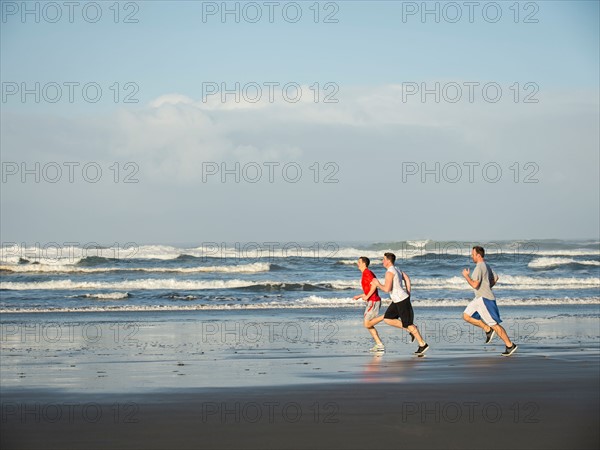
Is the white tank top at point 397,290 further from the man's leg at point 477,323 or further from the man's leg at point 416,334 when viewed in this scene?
the man's leg at point 477,323

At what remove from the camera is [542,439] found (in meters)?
6.76

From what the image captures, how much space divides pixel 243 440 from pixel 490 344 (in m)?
8.40

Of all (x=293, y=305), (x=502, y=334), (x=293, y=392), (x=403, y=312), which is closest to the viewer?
(x=293, y=392)

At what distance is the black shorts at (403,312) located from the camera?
1307 centimetres

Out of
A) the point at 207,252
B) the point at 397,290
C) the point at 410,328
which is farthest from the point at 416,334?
the point at 207,252

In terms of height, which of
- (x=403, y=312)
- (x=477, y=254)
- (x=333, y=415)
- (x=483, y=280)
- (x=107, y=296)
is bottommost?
(x=333, y=415)

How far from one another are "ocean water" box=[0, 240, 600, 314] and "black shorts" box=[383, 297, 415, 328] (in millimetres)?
9727

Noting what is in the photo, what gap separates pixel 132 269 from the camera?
40.4 meters

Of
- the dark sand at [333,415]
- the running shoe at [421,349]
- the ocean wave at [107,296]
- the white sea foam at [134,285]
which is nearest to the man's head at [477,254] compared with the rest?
the running shoe at [421,349]

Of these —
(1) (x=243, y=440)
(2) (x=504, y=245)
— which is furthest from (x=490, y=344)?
(2) (x=504, y=245)

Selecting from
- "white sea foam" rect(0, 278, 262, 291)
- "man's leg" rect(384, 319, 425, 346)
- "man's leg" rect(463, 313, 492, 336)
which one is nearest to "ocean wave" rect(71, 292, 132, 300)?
"white sea foam" rect(0, 278, 262, 291)

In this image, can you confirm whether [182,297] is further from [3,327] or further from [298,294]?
[3,327]

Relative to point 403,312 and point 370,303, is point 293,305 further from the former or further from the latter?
point 403,312

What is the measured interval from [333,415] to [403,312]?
18.2 feet
